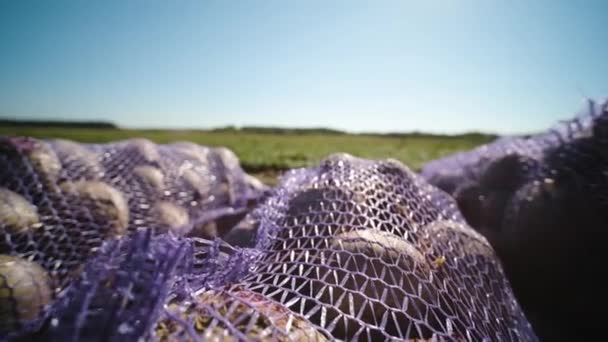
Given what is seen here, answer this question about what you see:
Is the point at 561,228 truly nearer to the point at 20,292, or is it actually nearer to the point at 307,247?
the point at 307,247

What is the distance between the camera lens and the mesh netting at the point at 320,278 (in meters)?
0.82

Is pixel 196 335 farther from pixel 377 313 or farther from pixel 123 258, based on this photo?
pixel 377 313

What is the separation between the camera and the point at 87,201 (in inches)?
79.4

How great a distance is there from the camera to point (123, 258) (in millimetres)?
866

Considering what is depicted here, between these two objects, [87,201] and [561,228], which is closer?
[561,228]

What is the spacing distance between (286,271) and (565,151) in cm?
161

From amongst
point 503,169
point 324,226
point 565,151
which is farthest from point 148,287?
point 503,169

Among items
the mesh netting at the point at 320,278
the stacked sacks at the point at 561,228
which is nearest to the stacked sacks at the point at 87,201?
the mesh netting at the point at 320,278

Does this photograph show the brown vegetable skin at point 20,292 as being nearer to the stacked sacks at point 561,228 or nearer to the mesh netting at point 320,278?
the mesh netting at point 320,278

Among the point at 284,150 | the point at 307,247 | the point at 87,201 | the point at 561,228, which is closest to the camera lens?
the point at 307,247

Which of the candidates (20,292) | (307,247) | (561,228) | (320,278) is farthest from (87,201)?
(561,228)

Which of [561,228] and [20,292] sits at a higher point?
[561,228]

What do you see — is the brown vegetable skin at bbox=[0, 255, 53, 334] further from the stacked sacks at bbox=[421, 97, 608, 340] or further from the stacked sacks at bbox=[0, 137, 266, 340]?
the stacked sacks at bbox=[421, 97, 608, 340]

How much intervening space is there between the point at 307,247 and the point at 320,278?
0.20 meters
